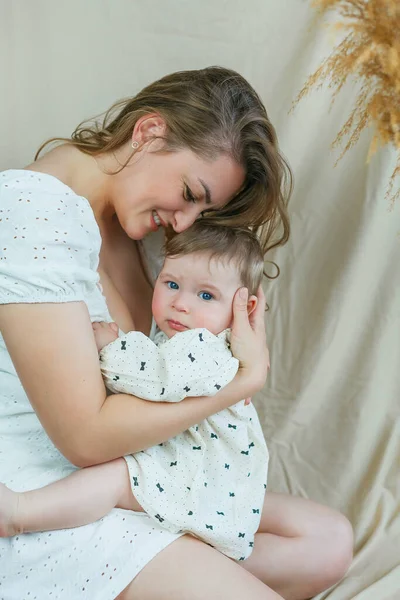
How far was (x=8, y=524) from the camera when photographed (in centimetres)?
122

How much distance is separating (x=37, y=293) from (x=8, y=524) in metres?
0.37

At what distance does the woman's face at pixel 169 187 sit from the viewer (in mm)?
1483

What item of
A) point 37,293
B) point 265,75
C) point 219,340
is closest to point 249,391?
point 219,340

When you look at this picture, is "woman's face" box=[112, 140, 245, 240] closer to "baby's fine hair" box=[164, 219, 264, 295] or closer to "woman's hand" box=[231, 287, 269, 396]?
"baby's fine hair" box=[164, 219, 264, 295]

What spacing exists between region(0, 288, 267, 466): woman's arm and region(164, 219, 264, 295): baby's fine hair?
0.31 meters

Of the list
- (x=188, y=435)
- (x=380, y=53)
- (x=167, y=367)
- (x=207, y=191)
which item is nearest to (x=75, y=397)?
(x=167, y=367)

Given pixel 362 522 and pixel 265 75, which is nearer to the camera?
pixel 362 522

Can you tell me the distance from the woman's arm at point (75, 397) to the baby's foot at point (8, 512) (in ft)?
0.36

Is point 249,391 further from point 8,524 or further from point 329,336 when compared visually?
point 329,336

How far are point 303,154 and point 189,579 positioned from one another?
1.12m

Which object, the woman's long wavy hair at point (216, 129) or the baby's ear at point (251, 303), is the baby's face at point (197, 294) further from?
the woman's long wavy hair at point (216, 129)

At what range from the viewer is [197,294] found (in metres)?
1.50

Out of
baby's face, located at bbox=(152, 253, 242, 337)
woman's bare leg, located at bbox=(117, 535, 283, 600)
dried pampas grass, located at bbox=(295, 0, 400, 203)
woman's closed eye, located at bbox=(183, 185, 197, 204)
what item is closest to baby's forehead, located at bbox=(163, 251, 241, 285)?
baby's face, located at bbox=(152, 253, 242, 337)

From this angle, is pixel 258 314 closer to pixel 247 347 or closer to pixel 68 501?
pixel 247 347
